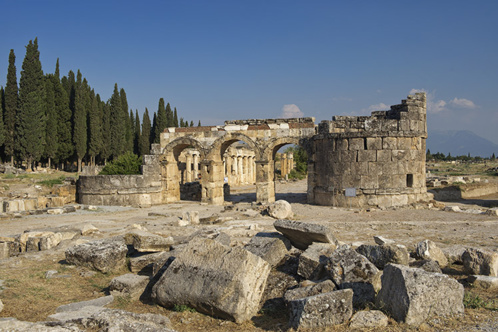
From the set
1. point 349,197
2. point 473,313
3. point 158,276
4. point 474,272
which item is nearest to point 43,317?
point 158,276

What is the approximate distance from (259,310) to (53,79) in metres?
38.7

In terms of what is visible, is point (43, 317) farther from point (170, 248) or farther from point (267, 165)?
point (267, 165)

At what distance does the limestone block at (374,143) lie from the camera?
1529 cm

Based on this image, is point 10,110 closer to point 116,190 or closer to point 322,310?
point 116,190

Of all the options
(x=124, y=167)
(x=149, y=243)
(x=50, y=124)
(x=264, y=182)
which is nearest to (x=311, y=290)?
(x=149, y=243)

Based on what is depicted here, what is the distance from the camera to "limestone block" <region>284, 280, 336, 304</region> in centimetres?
521

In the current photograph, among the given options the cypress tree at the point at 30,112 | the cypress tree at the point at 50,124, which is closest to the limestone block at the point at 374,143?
the cypress tree at the point at 30,112

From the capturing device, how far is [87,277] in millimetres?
7102

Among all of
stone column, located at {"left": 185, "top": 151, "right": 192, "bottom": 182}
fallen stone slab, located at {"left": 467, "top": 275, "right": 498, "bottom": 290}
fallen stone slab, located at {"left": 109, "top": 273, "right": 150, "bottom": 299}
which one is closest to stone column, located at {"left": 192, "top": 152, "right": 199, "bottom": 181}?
stone column, located at {"left": 185, "top": 151, "right": 192, "bottom": 182}

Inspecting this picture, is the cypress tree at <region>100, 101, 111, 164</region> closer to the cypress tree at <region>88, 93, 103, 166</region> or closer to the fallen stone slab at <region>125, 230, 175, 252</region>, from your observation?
the cypress tree at <region>88, 93, 103, 166</region>

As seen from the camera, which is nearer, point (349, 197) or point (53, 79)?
point (349, 197)

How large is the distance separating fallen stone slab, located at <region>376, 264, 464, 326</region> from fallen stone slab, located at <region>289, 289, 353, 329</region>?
1.78 ft

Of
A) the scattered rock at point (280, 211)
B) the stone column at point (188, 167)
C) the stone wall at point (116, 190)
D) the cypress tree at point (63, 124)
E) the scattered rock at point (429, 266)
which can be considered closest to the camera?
the scattered rock at point (429, 266)

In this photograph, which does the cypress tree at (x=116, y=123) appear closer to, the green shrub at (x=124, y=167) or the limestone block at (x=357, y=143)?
the green shrub at (x=124, y=167)
